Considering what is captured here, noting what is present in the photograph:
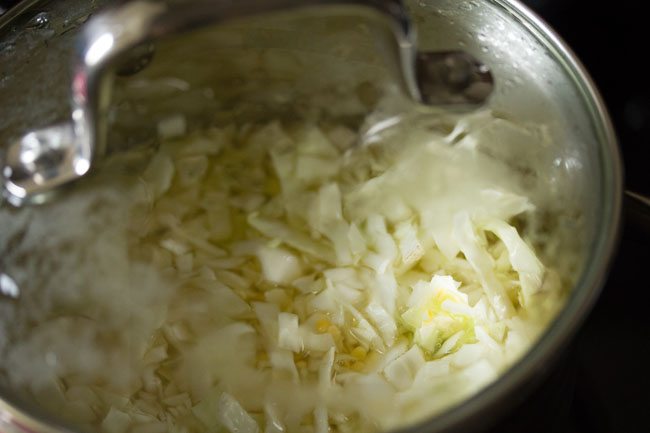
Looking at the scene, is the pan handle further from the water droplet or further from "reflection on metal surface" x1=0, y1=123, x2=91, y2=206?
the water droplet

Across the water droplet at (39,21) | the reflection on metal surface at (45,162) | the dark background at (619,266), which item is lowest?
the dark background at (619,266)

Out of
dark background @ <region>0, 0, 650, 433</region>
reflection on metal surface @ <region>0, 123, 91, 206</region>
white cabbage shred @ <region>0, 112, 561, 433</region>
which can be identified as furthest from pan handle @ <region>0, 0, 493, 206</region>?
dark background @ <region>0, 0, 650, 433</region>

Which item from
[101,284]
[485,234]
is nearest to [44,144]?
[101,284]

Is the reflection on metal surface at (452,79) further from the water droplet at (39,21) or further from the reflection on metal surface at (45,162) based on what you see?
the water droplet at (39,21)

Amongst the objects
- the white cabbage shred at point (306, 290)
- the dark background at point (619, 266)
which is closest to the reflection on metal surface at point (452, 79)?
the white cabbage shred at point (306, 290)

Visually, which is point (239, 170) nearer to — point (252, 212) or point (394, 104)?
point (252, 212)

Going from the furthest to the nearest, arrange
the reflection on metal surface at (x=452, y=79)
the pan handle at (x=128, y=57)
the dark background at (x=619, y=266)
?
the dark background at (x=619, y=266) < the reflection on metal surface at (x=452, y=79) < the pan handle at (x=128, y=57)
